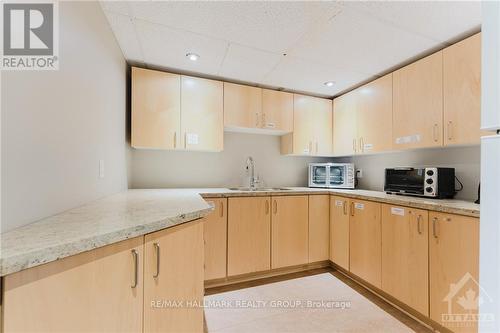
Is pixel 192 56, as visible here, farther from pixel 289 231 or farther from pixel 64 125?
pixel 289 231

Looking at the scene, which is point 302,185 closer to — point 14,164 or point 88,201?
point 88,201

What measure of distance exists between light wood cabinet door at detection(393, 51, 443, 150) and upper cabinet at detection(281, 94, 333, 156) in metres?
0.88

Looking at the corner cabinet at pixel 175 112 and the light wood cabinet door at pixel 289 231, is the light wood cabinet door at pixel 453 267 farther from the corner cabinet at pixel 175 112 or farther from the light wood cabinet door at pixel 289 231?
the corner cabinet at pixel 175 112

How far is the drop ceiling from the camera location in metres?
1.39

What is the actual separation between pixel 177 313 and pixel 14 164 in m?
0.84

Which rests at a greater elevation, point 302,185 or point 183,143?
point 183,143

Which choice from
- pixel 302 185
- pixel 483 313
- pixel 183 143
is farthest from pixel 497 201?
pixel 302 185

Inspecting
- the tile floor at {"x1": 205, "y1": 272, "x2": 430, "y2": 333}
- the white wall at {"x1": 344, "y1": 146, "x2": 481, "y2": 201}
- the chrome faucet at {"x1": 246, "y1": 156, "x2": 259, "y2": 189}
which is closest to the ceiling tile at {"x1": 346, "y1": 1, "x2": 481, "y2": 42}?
the white wall at {"x1": 344, "y1": 146, "x2": 481, "y2": 201}

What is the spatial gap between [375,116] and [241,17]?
1.69 m

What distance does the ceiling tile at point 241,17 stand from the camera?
4.49 ft

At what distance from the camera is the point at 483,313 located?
650mm

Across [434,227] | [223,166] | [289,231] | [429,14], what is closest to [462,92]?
[429,14]

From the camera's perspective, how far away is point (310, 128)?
2.81 m

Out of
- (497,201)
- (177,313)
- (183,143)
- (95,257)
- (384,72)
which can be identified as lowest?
(177,313)
